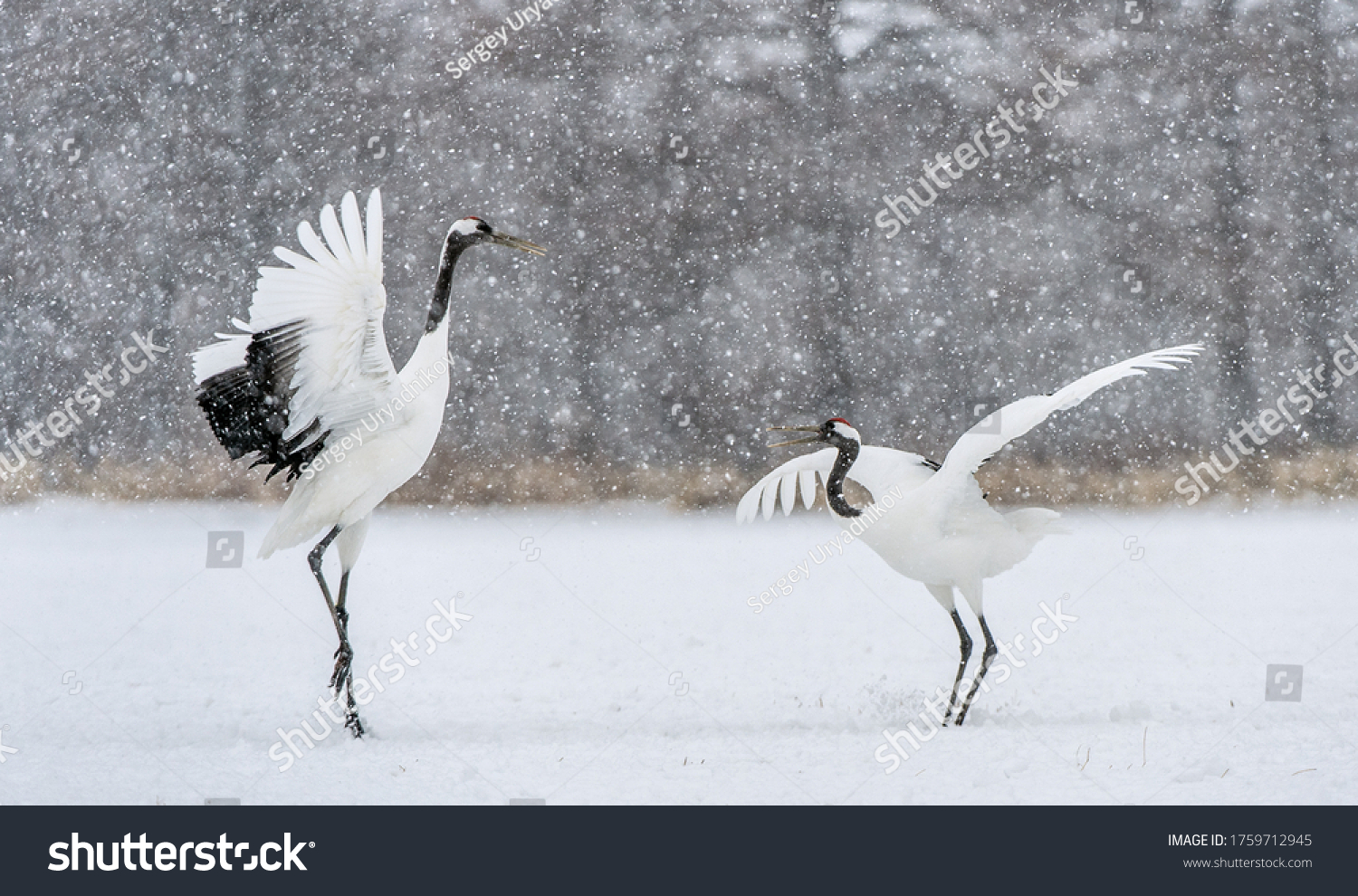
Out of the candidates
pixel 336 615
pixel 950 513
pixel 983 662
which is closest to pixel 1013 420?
pixel 950 513

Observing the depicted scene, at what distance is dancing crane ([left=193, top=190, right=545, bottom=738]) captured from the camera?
2.40m

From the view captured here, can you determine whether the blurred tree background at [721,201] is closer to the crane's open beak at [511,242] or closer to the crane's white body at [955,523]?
the crane's open beak at [511,242]

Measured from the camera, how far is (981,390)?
4.81 m

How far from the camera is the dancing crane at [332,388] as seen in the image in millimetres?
2402

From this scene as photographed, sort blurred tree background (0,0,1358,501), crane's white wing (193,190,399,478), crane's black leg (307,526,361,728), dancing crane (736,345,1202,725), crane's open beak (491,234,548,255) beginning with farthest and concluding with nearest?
blurred tree background (0,0,1358,501), crane's open beak (491,234,548,255), crane's black leg (307,526,361,728), dancing crane (736,345,1202,725), crane's white wing (193,190,399,478)

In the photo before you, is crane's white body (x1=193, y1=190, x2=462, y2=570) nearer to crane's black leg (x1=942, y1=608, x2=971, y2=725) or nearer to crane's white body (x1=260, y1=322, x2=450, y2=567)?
crane's white body (x1=260, y1=322, x2=450, y2=567)

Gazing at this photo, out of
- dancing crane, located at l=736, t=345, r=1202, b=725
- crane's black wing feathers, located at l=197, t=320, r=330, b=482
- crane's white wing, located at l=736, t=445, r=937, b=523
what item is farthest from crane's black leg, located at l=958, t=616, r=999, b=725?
crane's black wing feathers, located at l=197, t=320, r=330, b=482

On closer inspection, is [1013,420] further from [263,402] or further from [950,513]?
[263,402]

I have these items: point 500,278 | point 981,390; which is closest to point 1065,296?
point 981,390

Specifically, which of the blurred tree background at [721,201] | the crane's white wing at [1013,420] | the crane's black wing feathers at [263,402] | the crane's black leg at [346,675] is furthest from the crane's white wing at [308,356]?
the blurred tree background at [721,201]

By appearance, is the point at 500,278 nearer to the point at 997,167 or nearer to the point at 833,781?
the point at 997,167

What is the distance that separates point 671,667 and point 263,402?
4.75 ft

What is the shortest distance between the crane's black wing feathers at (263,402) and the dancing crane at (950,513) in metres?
1.22

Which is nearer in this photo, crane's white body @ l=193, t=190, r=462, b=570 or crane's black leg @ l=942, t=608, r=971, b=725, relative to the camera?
crane's white body @ l=193, t=190, r=462, b=570
